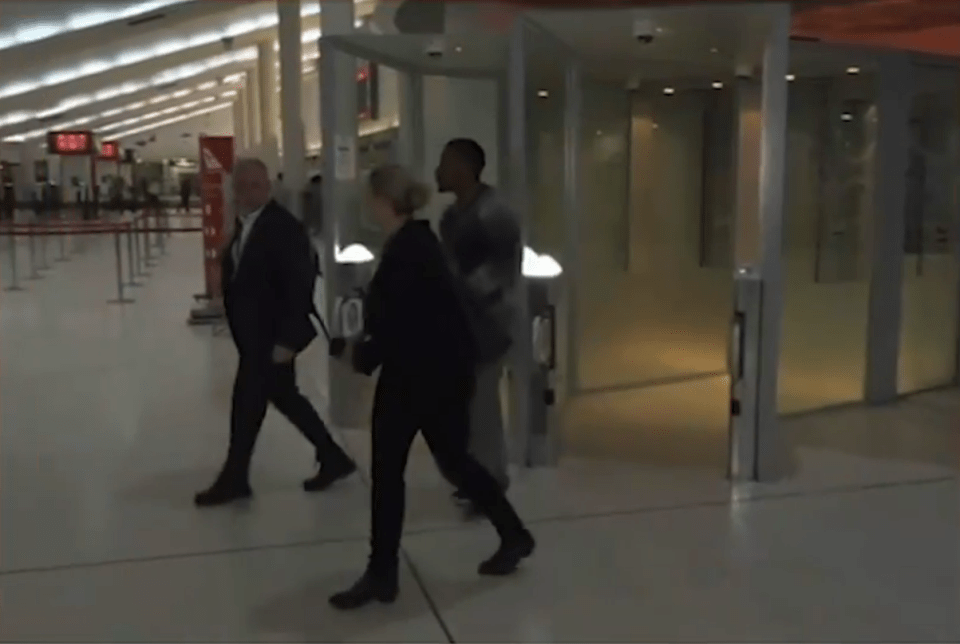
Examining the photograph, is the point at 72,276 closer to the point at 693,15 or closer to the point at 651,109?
the point at 651,109

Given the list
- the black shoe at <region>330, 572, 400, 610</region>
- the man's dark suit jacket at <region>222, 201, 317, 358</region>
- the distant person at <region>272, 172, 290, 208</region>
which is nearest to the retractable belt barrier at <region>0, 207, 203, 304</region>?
the distant person at <region>272, 172, 290, 208</region>

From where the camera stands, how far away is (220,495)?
465 centimetres

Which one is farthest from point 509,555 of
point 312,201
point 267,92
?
point 267,92

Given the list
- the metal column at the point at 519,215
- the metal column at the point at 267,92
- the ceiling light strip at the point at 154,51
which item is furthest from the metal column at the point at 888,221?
the metal column at the point at 267,92

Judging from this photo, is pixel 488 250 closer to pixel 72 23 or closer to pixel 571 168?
pixel 571 168

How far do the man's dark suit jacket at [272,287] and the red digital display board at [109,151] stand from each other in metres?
40.4

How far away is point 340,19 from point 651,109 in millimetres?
2222

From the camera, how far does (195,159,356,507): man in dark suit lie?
14.3 feet

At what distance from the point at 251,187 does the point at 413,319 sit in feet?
4.77

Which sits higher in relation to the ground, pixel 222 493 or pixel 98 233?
pixel 98 233

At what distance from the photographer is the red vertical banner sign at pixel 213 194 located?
10812 millimetres

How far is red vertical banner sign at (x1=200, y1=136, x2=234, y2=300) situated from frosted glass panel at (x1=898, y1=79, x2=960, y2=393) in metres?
6.73

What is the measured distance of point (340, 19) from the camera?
6.79 metres

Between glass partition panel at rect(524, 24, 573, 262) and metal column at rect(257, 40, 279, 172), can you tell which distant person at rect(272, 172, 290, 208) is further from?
metal column at rect(257, 40, 279, 172)
